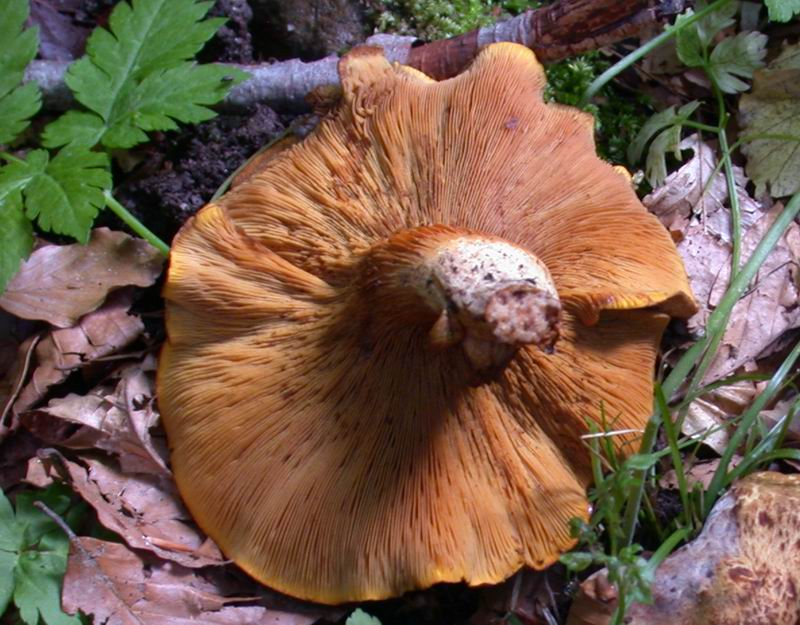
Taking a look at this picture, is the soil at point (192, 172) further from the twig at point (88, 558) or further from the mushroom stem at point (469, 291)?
the twig at point (88, 558)

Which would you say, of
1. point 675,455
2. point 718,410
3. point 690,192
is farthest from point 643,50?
point 675,455

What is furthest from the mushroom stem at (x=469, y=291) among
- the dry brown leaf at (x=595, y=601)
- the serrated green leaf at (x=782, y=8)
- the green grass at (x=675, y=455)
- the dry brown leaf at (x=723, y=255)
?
the serrated green leaf at (x=782, y=8)

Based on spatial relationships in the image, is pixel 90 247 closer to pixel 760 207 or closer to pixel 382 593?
pixel 382 593

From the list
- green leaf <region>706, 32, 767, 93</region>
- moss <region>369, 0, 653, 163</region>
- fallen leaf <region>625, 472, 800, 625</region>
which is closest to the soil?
moss <region>369, 0, 653, 163</region>

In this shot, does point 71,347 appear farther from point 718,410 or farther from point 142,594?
point 718,410

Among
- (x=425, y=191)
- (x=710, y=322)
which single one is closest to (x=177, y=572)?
(x=425, y=191)
